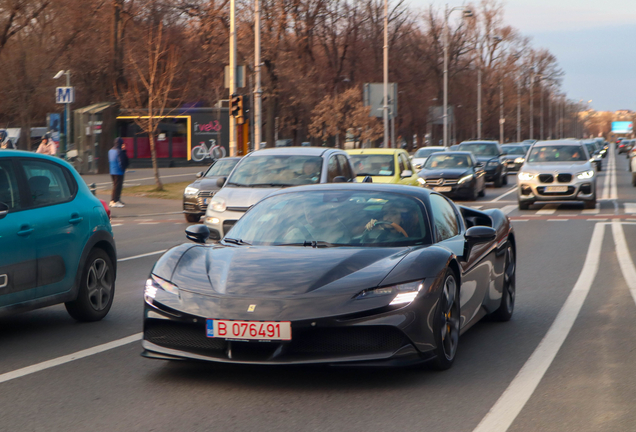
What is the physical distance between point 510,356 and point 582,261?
679 cm

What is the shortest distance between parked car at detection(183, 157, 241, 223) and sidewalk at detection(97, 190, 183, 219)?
294 cm

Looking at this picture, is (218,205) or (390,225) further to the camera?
(218,205)

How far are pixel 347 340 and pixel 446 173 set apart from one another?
22887mm

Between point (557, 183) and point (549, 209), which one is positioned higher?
point (557, 183)

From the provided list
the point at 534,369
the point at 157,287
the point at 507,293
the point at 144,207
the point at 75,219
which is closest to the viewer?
the point at 157,287

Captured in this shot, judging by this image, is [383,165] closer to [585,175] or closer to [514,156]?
[585,175]

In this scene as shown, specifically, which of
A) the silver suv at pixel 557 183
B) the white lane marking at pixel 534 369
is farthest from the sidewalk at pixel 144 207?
the white lane marking at pixel 534 369

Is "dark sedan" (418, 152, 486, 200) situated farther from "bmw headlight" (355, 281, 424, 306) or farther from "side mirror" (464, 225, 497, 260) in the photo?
"bmw headlight" (355, 281, 424, 306)

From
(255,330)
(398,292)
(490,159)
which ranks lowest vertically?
(255,330)

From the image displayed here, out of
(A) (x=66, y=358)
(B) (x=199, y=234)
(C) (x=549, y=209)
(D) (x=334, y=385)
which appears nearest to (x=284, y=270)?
(D) (x=334, y=385)

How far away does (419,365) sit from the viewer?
231 inches

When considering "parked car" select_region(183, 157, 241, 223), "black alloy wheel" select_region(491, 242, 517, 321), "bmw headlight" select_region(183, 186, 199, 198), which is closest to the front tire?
"black alloy wheel" select_region(491, 242, 517, 321)

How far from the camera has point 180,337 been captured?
5.40 metres

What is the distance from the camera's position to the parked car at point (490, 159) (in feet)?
118
